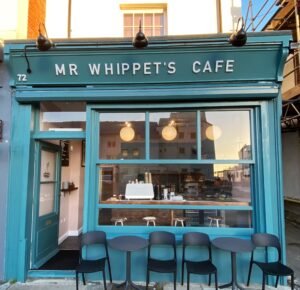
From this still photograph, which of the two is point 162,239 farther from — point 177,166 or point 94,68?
point 94,68

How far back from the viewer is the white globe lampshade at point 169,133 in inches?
195

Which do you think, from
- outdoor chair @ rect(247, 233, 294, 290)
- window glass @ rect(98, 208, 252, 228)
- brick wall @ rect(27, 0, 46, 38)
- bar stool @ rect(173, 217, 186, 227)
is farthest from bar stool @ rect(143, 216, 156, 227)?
brick wall @ rect(27, 0, 46, 38)

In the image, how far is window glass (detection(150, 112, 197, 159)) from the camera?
4723mm

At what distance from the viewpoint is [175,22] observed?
5.28 m

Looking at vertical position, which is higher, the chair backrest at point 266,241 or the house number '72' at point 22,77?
the house number '72' at point 22,77

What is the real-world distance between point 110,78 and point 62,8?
2.25 m

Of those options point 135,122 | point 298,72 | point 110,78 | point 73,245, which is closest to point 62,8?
point 110,78

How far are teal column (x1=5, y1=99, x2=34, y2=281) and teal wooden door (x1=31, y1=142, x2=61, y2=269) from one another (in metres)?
0.20

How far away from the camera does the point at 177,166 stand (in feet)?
16.2

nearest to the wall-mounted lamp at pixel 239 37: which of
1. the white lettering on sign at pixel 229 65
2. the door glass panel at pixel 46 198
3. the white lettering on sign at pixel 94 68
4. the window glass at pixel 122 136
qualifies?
the white lettering on sign at pixel 229 65

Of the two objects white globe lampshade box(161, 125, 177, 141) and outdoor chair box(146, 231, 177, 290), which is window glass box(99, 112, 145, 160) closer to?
white globe lampshade box(161, 125, 177, 141)

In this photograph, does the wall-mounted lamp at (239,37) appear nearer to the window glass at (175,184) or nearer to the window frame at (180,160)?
the window frame at (180,160)

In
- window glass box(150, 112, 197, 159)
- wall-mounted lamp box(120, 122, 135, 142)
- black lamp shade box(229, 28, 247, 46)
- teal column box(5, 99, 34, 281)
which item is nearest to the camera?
black lamp shade box(229, 28, 247, 46)

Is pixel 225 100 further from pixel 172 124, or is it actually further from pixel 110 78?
pixel 110 78
